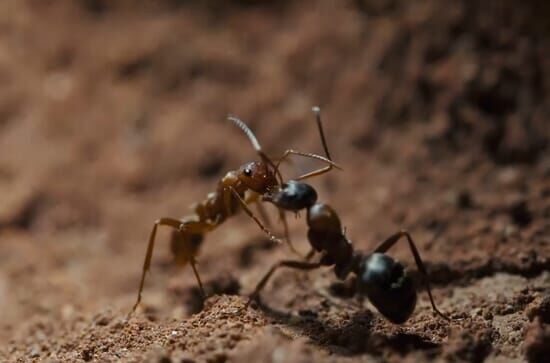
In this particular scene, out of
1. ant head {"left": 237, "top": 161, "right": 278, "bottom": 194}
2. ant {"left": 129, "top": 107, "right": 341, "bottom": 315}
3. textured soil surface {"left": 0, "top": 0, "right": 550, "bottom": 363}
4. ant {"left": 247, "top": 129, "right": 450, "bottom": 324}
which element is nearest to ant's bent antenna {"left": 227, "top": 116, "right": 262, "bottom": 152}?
ant {"left": 129, "top": 107, "right": 341, "bottom": 315}

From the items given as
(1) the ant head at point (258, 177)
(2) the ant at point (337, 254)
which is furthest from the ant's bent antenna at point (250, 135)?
(2) the ant at point (337, 254)

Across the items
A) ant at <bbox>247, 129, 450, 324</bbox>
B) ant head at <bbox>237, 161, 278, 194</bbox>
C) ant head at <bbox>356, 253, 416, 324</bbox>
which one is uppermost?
ant head at <bbox>237, 161, 278, 194</bbox>

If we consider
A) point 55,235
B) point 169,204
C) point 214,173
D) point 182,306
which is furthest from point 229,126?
point 182,306

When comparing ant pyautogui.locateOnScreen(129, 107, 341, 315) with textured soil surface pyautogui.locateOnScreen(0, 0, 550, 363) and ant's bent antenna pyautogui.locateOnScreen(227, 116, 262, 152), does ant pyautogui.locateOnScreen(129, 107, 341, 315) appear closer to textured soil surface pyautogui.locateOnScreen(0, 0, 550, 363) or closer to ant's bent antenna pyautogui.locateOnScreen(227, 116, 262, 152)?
ant's bent antenna pyautogui.locateOnScreen(227, 116, 262, 152)

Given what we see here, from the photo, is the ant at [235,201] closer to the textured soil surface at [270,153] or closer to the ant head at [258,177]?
the ant head at [258,177]

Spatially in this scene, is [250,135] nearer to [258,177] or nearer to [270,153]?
[258,177]

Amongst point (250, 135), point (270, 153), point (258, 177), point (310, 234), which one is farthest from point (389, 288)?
point (270, 153)
